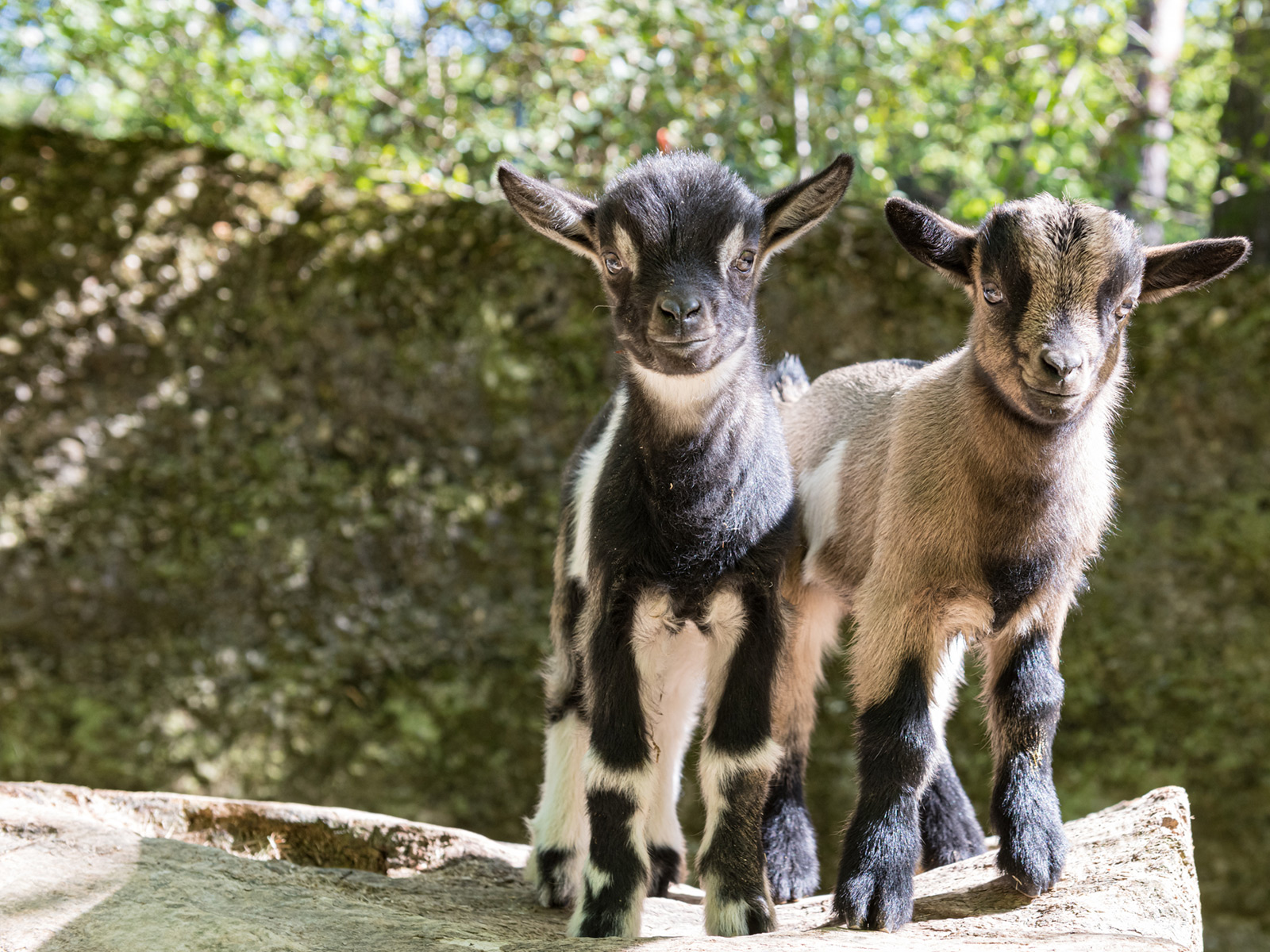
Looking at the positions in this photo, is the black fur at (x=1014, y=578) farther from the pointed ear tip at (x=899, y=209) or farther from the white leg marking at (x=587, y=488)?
the white leg marking at (x=587, y=488)

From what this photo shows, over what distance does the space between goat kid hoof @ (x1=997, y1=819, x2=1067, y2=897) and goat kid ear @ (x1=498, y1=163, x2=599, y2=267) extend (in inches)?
88.7

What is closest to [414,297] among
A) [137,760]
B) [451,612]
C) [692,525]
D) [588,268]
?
[588,268]

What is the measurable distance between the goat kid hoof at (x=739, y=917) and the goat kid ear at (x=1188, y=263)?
7.36 feet

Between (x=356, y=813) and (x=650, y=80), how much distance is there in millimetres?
4893

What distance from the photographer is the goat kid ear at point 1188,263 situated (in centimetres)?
347

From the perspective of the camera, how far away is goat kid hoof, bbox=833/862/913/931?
324 cm

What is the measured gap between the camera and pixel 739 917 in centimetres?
331

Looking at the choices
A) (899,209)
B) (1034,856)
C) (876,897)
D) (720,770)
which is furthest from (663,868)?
(899,209)

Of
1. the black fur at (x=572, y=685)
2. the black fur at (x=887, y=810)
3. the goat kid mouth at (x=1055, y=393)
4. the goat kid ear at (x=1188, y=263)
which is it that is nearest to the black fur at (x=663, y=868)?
the black fur at (x=572, y=685)

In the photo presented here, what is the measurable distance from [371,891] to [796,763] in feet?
5.21

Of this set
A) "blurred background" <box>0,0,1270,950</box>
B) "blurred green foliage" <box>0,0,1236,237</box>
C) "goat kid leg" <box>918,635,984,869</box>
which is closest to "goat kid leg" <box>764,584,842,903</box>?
"goat kid leg" <box>918,635,984,869</box>

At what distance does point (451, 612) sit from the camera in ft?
22.0

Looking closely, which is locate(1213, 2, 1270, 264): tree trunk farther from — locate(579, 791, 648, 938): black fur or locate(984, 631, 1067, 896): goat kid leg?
locate(579, 791, 648, 938): black fur

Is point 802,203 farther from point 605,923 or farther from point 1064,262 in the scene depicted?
point 605,923
